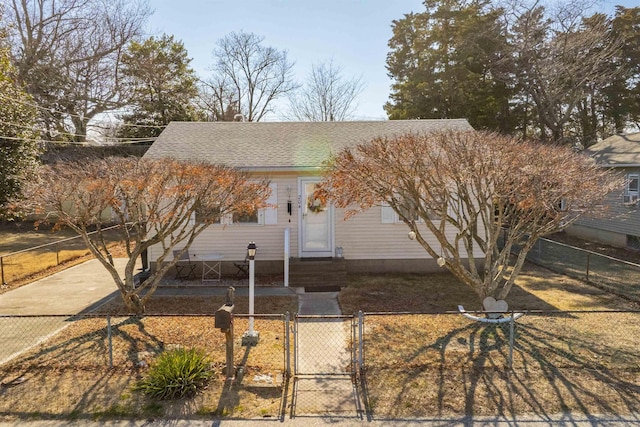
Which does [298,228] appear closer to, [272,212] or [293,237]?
[293,237]

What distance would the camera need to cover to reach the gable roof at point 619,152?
17094mm

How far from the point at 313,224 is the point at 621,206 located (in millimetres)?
13794

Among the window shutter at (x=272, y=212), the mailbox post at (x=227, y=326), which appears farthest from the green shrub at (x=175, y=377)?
the window shutter at (x=272, y=212)

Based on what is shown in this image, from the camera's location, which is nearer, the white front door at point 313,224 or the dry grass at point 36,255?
the white front door at point 313,224

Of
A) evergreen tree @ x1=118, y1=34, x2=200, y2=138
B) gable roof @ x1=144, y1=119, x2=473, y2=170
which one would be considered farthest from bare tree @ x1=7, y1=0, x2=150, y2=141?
gable roof @ x1=144, y1=119, x2=473, y2=170

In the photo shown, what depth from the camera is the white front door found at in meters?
11.5

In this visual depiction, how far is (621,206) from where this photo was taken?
1695 cm

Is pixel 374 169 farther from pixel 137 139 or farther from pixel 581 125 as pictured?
pixel 581 125

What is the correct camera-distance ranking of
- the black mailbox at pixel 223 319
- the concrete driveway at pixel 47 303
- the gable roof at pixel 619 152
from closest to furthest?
1. the black mailbox at pixel 223 319
2. the concrete driveway at pixel 47 303
3. the gable roof at pixel 619 152

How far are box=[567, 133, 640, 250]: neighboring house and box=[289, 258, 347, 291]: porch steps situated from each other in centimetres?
1075

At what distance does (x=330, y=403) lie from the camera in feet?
16.4

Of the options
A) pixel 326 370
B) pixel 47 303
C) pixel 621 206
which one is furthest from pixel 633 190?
pixel 47 303

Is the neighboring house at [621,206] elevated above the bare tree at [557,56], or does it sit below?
below

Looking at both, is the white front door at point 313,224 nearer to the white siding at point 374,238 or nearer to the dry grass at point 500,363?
the white siding at point 374,238
